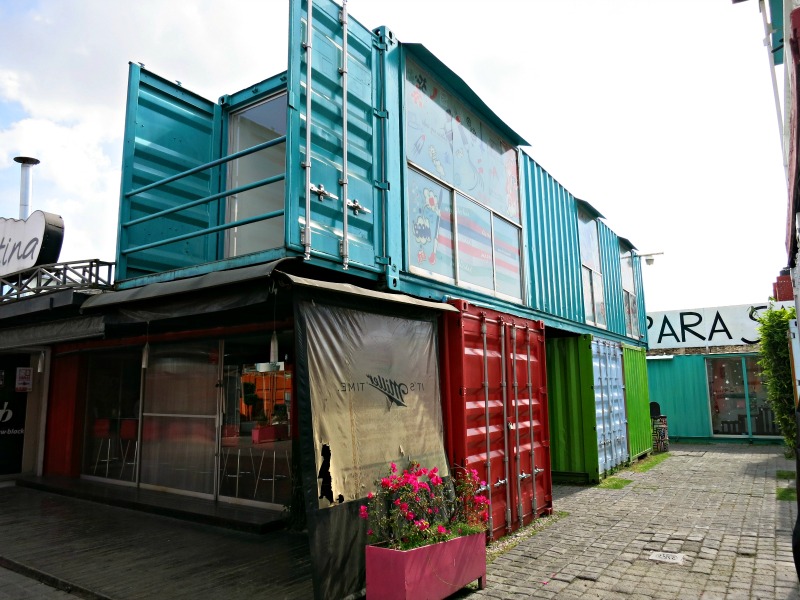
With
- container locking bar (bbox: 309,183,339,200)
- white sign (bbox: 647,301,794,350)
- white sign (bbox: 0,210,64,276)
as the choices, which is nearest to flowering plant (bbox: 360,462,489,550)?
container locking bar (bbox: 309,183,339,200)

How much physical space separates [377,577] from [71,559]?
11.7ft

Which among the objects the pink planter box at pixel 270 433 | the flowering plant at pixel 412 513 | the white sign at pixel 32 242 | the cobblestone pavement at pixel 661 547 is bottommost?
the cobblestone pavement at pixel 661 547

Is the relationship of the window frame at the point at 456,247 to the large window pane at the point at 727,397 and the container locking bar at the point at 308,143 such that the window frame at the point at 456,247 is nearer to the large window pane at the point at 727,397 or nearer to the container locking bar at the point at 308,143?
the container locking bar at the point at 308,143

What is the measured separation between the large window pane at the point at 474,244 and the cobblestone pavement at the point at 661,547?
3145 millimetres

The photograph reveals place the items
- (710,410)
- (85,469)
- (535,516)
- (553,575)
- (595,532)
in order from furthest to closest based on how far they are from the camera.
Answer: (710,410) → (85,469) → (535,516) → (595,532) → (553,575)

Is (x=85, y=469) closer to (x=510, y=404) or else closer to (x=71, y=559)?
(x=71, y=559)

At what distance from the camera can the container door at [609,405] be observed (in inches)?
404

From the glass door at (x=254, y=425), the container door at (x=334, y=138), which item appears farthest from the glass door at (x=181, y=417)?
the container door at (x=334, y=138)

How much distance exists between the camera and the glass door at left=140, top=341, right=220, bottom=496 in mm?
7977

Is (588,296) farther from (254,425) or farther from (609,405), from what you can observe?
(254,425)

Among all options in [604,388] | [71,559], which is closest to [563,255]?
[604,388]

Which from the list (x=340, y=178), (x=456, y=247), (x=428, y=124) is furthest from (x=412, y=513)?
(x=428, y=124)

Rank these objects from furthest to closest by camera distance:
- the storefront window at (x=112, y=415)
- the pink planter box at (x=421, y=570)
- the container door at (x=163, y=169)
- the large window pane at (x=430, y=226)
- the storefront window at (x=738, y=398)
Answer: the storefront window at (x=738, y=398), the storefront window at (x=112, y=415), the container door at (x=163, y=169), the large window pane at (x=430, y=226), the pink planter box at (x=421, y=570)

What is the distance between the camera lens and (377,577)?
408cm
